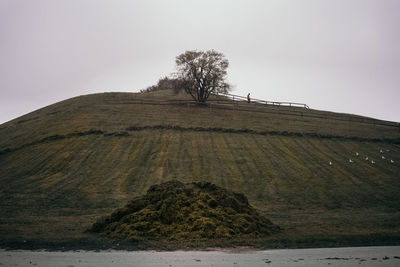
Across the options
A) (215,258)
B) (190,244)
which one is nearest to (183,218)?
(190,244)

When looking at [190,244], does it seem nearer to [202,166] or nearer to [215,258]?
[215,258]

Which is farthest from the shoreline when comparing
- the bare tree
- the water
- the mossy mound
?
the bare tree

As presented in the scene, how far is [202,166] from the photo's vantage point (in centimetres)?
4319

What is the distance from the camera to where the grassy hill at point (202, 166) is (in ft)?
86.4

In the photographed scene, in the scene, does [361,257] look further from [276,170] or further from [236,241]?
[276,170]

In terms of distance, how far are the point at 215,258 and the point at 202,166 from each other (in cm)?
2686

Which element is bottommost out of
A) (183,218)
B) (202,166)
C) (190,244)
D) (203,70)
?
(190,244)

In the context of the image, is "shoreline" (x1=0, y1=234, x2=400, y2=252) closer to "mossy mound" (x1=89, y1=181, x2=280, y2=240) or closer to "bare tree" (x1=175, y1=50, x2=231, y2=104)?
"mossy mound" (x1=89, y1=181, x2=280, y2=240)

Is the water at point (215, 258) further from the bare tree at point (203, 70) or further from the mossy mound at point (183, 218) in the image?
the bare tree at point (203, 70)

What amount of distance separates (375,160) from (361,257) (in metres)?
36.7

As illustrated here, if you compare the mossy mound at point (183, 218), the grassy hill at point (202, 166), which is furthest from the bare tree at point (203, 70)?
the mossy mound at point (183, 218)

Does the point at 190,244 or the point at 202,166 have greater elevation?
the point at 202,166

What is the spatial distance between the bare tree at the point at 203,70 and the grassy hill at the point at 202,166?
5.22 meters

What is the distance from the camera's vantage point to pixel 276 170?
43219 mm
